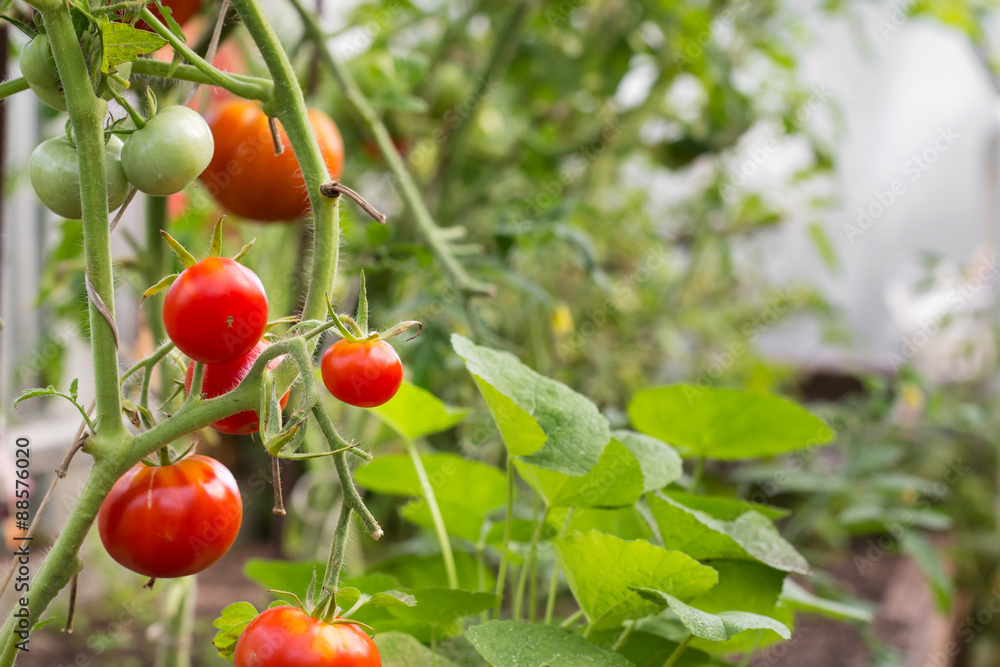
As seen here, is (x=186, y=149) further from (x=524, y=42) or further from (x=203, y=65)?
(x=524, y=42)

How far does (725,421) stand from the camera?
1.27ft

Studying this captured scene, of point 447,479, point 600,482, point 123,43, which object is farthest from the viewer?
point 447,479

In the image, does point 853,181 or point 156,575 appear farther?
point 853,181

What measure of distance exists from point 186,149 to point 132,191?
32mm

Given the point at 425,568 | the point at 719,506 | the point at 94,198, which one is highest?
the point at 94,198

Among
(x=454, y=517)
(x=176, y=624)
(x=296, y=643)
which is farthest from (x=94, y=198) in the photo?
(x=176, y=624)

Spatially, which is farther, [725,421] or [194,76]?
[725,421]

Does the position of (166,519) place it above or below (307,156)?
below

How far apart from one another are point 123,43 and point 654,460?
0.26m

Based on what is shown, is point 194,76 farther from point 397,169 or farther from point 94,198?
point 397,169

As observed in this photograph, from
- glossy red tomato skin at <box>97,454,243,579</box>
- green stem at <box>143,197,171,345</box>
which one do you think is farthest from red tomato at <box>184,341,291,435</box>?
green stem at <box>143,197,171,345</box>

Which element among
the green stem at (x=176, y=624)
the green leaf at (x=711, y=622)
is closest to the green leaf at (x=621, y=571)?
the green leaf at (x=711, y=622)

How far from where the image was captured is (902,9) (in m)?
1.14

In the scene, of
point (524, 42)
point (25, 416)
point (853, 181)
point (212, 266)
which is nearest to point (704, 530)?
point (212, 266)
